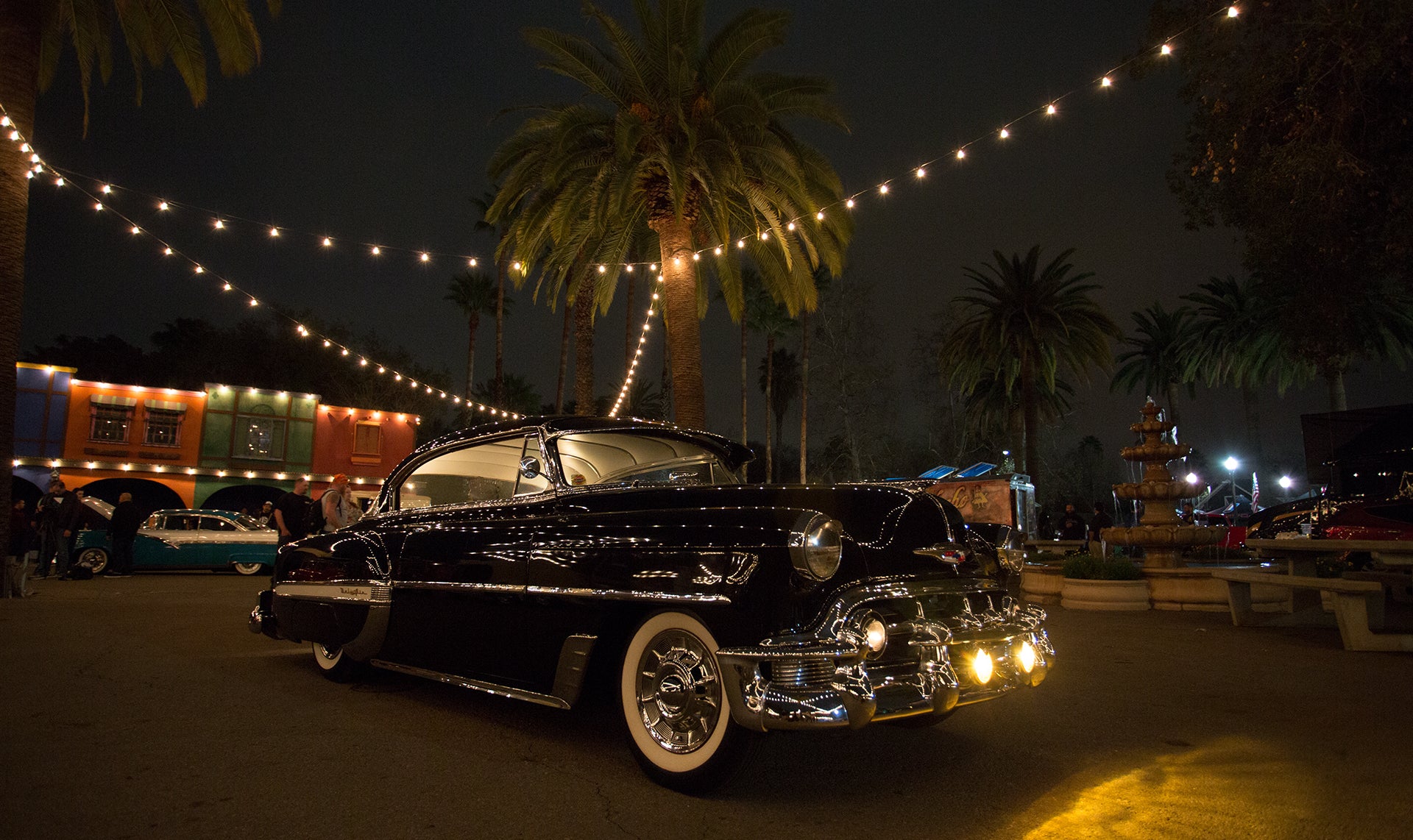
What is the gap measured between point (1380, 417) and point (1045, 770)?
67.9ft

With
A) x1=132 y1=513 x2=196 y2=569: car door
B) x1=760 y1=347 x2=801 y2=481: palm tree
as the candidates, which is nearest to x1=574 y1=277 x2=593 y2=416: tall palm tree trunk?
x1=132 y1=513 x2=196 y2=569: car door

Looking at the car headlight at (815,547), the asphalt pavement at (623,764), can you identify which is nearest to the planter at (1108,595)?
the asphalt pavement at (623,764)

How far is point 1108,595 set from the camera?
36.9 feet

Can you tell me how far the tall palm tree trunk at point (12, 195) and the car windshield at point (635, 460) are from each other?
10.5m

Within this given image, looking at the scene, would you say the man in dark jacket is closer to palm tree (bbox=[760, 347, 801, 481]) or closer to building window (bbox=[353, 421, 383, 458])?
building window (bbox=[353, 421, 383, 458])

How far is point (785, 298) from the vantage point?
54.1 feet

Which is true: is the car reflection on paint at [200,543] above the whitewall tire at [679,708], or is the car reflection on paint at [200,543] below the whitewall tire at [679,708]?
above

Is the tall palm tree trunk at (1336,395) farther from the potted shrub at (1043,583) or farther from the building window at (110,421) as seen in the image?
the building window at (110,421)

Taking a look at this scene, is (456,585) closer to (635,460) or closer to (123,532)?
(635,460)

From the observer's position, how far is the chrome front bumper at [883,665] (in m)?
3.09

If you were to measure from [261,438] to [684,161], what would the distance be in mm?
24375

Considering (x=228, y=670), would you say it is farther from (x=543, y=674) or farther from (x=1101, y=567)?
(x=1101, y=567)

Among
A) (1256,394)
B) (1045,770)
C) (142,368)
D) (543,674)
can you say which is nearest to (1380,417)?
(1045,770)

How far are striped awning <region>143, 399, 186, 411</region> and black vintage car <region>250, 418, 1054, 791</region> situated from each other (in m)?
30.0
